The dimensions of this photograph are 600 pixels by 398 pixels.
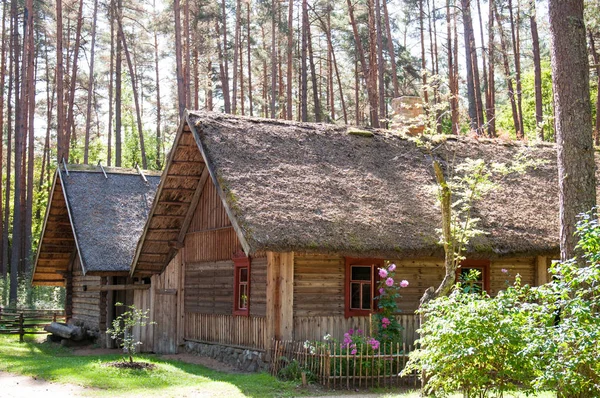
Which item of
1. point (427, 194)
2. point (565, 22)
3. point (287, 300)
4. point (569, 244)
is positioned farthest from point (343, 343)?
point (565, 22)

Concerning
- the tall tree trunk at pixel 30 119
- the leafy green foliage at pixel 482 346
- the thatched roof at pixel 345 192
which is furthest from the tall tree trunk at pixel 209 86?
the leafy green foliage at pixel 482 346

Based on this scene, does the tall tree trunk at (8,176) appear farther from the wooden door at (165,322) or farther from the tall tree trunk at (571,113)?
the tall tree trunk at (571,113)

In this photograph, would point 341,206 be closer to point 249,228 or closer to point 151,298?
point 249,228

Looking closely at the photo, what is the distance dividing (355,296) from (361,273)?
0.51 m

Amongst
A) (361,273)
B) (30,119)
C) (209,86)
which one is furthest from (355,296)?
(209,86)

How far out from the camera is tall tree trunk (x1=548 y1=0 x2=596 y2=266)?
10930 millimetres

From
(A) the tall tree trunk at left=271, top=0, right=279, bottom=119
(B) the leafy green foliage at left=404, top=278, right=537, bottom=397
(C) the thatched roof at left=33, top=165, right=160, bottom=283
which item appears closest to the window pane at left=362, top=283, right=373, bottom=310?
(B) the leafy green foliage at left=404, top=278, right=537, bottom=397

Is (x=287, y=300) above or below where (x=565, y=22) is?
below

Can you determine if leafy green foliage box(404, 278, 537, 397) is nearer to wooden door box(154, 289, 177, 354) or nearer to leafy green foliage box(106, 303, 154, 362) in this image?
leafy green foliage box(106, 303, 154, 362)

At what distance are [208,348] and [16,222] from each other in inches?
726

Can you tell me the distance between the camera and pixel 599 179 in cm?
2048

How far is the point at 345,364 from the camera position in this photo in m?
14.6

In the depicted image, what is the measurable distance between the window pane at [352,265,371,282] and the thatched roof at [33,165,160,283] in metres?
7.44

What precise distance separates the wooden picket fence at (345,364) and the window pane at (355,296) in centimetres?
155
